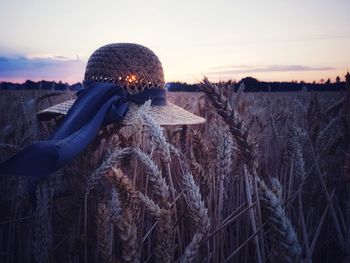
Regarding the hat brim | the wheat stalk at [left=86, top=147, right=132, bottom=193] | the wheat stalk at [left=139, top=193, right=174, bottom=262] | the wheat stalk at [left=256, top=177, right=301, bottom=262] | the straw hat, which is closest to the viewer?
the wheat stalk at [left=256, top=177, right=301, bottom=262]

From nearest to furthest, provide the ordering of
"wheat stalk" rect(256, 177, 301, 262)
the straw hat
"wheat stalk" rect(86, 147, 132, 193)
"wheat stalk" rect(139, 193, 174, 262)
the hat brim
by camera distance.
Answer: "wheat stalk" rect(256, 177, 301, 262), "wheat stalk" rect(139, 193, 174, 262), "wheat stalk" rect(86, 147, 132, 193), the hat brim, the straw hat

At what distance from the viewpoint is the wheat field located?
0.65 meters

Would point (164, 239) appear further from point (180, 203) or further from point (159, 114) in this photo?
point (159, 114)

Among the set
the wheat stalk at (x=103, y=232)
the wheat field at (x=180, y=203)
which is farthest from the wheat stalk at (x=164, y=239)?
the wheat stalk at (x=103, y=232)

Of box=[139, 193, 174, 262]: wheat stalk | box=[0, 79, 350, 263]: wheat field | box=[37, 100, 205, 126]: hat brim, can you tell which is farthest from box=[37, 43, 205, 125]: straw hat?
box=[139, 193, 174, 262]: wheat stalk

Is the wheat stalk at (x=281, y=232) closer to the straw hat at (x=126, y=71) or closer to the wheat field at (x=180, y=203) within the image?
the wheat field at (x=180, y=203)

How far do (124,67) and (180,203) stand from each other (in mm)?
821

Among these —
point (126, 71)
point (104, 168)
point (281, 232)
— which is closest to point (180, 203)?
point (104, 168)

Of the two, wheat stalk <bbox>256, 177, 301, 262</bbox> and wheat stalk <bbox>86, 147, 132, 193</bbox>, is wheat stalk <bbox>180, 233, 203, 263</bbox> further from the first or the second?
wheat stalk <bbox>86, 147, 132, 193</bbox>

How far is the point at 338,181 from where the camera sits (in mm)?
1571

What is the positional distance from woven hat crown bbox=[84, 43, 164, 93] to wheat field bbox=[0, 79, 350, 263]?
325 mm

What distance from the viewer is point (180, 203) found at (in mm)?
1180

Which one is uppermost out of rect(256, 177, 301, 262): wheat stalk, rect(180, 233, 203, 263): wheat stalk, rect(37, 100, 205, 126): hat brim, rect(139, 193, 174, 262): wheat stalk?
rect(37, 100, 205, 126): hat brim

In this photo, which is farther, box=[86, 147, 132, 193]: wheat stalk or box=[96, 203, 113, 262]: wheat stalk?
box=[86, 147, 132, 193]: wheat stalk
